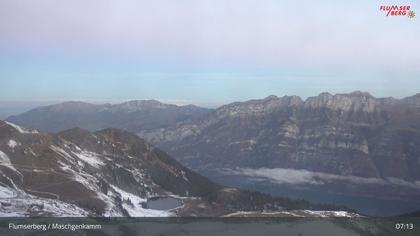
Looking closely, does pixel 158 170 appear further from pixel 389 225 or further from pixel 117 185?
pixel 389 225

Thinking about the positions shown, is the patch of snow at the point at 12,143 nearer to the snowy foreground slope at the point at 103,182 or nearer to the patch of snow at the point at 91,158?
the snowy foreground slope at the point at 103,182

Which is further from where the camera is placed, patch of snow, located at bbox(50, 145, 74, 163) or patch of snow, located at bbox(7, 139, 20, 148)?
patch of snow, located at bbox(50, 145, 74, 163)

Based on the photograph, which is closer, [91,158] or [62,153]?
[62,153]
